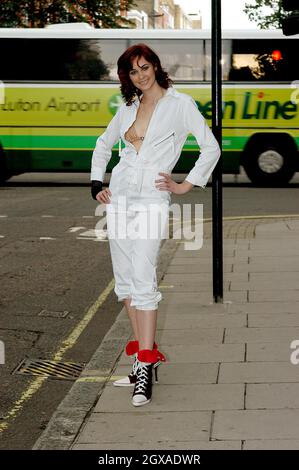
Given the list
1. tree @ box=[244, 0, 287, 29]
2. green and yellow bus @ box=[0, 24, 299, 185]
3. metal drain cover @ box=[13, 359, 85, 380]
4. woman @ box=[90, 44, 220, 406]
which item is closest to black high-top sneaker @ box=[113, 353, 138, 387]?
woman @ box=[90, 44, 220, 406]

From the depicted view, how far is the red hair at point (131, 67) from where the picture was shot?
5363 mm

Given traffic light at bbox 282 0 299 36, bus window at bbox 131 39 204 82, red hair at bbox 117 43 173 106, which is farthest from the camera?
bus window at bbox 131 39 204 82

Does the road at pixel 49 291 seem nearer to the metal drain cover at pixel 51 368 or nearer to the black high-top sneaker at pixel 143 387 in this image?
the metal drain cover at pixel 51 368

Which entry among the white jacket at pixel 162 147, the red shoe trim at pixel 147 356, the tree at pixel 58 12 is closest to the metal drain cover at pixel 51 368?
the red shoe trim at pixel 147 356

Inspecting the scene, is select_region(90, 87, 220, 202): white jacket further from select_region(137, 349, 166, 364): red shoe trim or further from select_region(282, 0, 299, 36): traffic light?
select_region(282, 0, 299, 36): traffic light

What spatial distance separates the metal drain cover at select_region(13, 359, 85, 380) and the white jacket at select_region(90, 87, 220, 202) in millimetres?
1409

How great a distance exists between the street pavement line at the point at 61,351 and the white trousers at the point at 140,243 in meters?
0.84

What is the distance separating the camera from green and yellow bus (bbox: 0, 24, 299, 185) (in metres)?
21.7

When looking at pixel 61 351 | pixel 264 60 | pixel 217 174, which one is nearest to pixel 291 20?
pixel 217 174

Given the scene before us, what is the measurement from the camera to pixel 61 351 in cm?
693

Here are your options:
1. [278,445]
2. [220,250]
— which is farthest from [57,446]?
[220,250]

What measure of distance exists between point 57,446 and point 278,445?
947 mm

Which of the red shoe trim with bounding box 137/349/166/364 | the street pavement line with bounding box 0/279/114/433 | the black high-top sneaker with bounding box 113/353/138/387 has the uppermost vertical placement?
the red shoe trim with bounding box 137/349/166/364

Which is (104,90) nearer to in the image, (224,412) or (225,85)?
(225,85)
